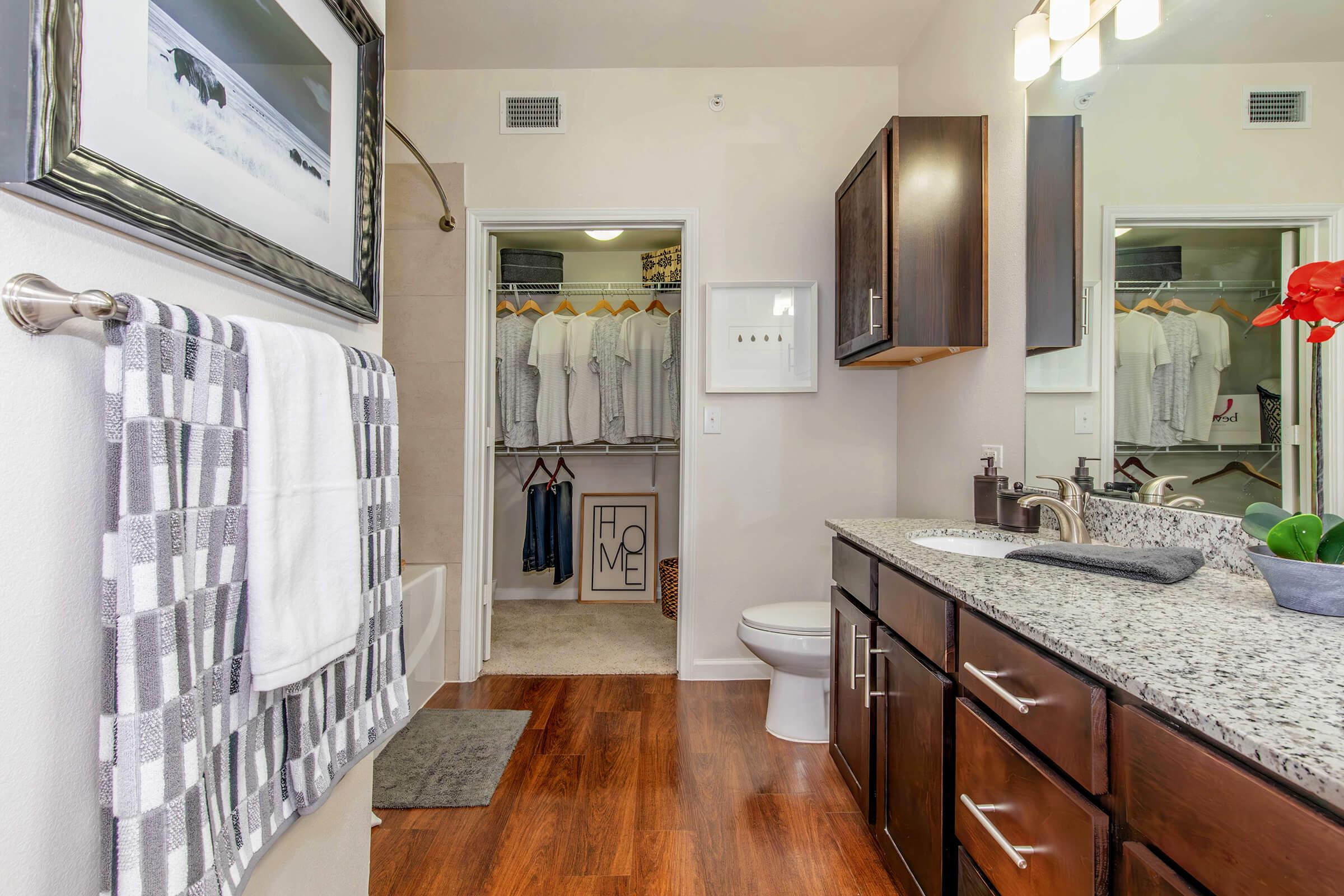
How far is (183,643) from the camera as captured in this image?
2.10 ft

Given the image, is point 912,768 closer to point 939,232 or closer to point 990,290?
point 990,290

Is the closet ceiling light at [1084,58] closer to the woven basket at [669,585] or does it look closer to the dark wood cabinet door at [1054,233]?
the dark wood cabinet door at [1054,233]

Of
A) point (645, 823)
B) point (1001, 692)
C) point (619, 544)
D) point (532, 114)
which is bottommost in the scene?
point (645, 823)

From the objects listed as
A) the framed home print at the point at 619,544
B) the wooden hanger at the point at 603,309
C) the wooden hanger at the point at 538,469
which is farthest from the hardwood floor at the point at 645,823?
the wooden hanger at the point at 603,309

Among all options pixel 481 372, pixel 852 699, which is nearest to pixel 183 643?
pixel 852 699

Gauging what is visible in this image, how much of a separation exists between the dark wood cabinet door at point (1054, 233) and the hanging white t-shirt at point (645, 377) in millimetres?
2167

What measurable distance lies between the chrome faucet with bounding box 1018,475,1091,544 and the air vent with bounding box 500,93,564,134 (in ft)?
7.68

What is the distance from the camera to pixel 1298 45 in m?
1.06

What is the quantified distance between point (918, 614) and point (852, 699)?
57 centimetres

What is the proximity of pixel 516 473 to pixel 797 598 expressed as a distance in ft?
7.02

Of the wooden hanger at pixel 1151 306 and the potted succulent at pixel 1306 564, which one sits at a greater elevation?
the wooden hanger at pixel 1151 306

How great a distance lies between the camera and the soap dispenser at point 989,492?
6.01 ft

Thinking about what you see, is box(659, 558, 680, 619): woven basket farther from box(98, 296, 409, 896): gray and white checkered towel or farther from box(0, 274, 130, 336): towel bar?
box(0, 274, 130, 336): towel bar

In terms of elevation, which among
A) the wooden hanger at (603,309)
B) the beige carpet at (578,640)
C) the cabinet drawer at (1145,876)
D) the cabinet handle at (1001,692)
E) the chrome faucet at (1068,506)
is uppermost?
the wooden hanger at (603,309)
